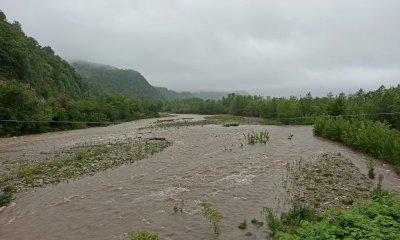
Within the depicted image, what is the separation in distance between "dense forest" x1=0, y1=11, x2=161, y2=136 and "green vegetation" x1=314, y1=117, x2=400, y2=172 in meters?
24.2

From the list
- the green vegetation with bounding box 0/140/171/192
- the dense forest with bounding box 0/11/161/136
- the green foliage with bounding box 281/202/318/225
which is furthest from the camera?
the dense forest with bounding box 0/11/161/136

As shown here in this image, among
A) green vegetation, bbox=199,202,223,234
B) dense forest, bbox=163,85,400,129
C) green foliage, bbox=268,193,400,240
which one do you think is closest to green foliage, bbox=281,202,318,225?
green foliage, bbox=268,193,400,240

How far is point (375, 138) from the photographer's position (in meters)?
21.6

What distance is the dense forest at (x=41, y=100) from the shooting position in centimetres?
3681

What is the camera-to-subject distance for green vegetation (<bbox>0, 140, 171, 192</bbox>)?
14648mm

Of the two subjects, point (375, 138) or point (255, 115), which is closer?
point (375, 138)

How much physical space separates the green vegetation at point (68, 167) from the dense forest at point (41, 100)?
30.2 ft

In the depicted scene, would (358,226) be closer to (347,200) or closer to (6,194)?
(347,200)

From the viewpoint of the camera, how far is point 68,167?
17.2 meters

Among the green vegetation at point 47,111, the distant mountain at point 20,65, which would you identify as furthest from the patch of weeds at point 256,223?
the distant mountain at point 20,65

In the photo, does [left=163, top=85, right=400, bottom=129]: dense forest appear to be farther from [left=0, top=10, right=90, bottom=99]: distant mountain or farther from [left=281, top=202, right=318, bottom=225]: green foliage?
[left=0, top=10, right=90, bottom=99]: distant mountain

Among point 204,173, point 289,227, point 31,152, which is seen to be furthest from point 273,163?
point 31,152

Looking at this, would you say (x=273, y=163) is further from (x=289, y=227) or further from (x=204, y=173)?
(x=289, y=227)

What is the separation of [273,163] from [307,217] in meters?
9.43
